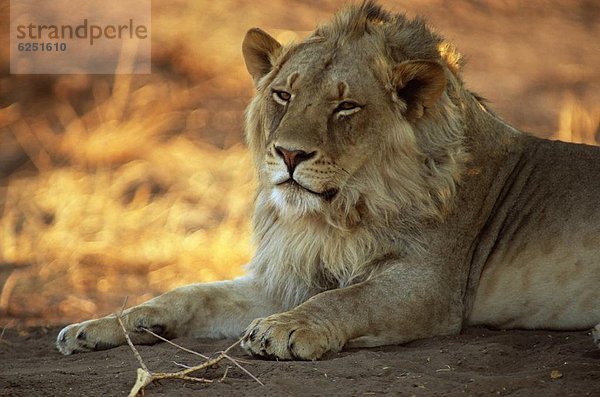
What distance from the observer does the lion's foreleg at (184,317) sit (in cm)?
551

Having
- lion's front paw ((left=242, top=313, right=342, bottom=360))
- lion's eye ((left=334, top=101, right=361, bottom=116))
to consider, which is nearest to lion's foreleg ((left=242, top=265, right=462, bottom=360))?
lion's front paw ((left=242, top=313, right=342, bottom=360))

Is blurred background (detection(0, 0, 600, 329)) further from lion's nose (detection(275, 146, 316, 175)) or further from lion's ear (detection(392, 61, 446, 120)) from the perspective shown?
lion's nose (detection(275, 146, 316, 175))

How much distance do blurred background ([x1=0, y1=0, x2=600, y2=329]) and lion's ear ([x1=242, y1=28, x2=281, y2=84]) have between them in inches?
88.2

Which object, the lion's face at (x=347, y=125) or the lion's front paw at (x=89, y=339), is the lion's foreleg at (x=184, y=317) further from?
the lion's face at (x=347, y=125)

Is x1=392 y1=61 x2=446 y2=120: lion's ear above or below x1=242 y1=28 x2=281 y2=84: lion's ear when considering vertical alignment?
below

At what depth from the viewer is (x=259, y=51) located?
19.2ft

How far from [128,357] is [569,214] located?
7.50ft

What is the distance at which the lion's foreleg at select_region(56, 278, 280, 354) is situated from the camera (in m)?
5.51

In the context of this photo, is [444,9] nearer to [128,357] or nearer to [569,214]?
[569,214]

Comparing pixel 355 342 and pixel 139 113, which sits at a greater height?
pixel 139 113

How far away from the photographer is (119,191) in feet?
30.7

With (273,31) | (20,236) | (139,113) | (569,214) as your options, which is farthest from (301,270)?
(273,31)

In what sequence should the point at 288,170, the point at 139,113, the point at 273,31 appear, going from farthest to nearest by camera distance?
the point at 273,31 < the point at 139,113 < the point at 288,170
